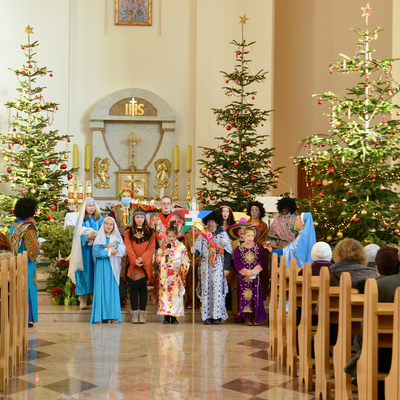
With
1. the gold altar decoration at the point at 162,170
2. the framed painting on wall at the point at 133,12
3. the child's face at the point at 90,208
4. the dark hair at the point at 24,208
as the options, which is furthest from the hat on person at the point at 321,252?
the framed painting on wall at the point at 133,12

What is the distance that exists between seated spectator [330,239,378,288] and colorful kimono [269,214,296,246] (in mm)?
3096

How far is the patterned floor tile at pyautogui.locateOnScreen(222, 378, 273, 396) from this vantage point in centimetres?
442

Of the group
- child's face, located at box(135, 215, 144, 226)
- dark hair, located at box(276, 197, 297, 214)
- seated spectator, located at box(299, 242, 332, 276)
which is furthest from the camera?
dark hair, located at box(276, 197, 297, 214)

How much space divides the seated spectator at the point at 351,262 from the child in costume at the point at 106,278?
3.73m

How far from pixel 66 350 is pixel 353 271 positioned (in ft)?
10.8

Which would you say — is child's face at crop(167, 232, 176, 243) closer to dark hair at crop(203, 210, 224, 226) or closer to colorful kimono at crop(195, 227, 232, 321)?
colorful kimono at crop(195, 227, 232, 321)

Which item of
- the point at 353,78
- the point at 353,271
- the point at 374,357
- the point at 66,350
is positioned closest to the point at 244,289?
the point at 66,350

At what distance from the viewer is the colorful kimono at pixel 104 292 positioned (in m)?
7.24

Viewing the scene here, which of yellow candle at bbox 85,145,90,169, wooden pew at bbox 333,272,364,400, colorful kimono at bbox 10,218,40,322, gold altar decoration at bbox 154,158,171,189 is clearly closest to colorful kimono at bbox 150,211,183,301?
colorful kimono at bbox 10,218,40,322

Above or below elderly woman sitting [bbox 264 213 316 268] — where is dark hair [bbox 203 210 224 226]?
above

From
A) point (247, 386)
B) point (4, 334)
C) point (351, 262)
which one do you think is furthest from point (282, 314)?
point (4, 334)

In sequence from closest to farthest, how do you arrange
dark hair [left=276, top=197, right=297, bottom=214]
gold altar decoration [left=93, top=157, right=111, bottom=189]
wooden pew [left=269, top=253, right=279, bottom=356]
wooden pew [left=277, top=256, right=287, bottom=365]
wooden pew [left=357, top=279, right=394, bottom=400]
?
wooden pew [left=357, top=279, right=394, bottom=400]
wooden pew [left=277, top=256, right=287, bottom=365]
wooden pew [left=269, top=253, right=279, bottom=356]
dark hair [left=276, top=197, right=297, bottom=214]
gold altar decoration [left=93, top=157, right=111, bottom=189]

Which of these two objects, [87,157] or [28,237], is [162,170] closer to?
[87,157]

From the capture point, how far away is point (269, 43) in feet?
43.8
